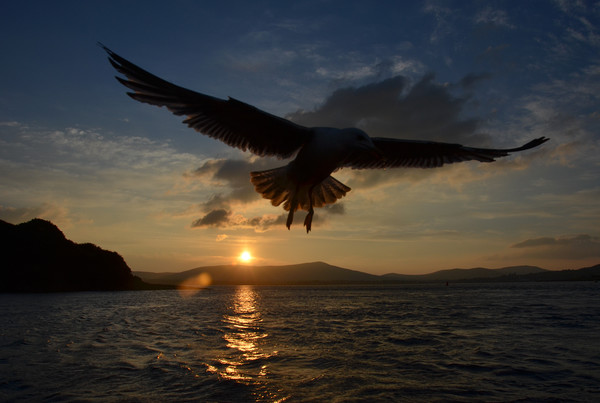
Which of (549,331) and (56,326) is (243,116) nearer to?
(549,331)

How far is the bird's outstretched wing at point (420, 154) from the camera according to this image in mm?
8086

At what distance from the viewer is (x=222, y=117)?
6.88 m

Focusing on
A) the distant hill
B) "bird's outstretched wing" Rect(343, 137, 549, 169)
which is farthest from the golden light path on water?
the distant hill

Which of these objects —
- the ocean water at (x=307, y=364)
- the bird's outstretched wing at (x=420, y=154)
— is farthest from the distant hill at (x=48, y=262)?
the bird's outstretched wing at (x=420, y=154)

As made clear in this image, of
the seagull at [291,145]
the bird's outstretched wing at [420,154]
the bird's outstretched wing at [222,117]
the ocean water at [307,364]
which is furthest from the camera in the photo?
the ocean water at [307,364]

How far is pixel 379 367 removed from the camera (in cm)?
1098

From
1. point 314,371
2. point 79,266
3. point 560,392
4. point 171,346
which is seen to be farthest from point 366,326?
point 79,266

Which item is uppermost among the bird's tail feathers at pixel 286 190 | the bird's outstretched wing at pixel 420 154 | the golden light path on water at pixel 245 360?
the bird's outstretched wing at pixel 420 154

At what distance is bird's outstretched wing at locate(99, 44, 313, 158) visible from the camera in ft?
19.4

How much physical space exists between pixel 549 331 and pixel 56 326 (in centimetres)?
2213

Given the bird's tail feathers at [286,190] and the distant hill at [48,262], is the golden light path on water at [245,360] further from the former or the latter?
the distant hill at [48,262]

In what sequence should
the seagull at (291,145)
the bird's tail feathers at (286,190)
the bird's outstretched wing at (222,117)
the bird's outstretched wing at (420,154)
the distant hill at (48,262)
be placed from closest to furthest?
the seagull at (291,145) < the bird's outstretched wing at (222,117) < the bird's tail feathers at (286,190) < the bird's outstretched wing at (420,154) < the distant hill at (48,262)

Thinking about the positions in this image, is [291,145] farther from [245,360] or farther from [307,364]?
[245,360]

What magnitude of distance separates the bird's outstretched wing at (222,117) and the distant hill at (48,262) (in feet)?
214
